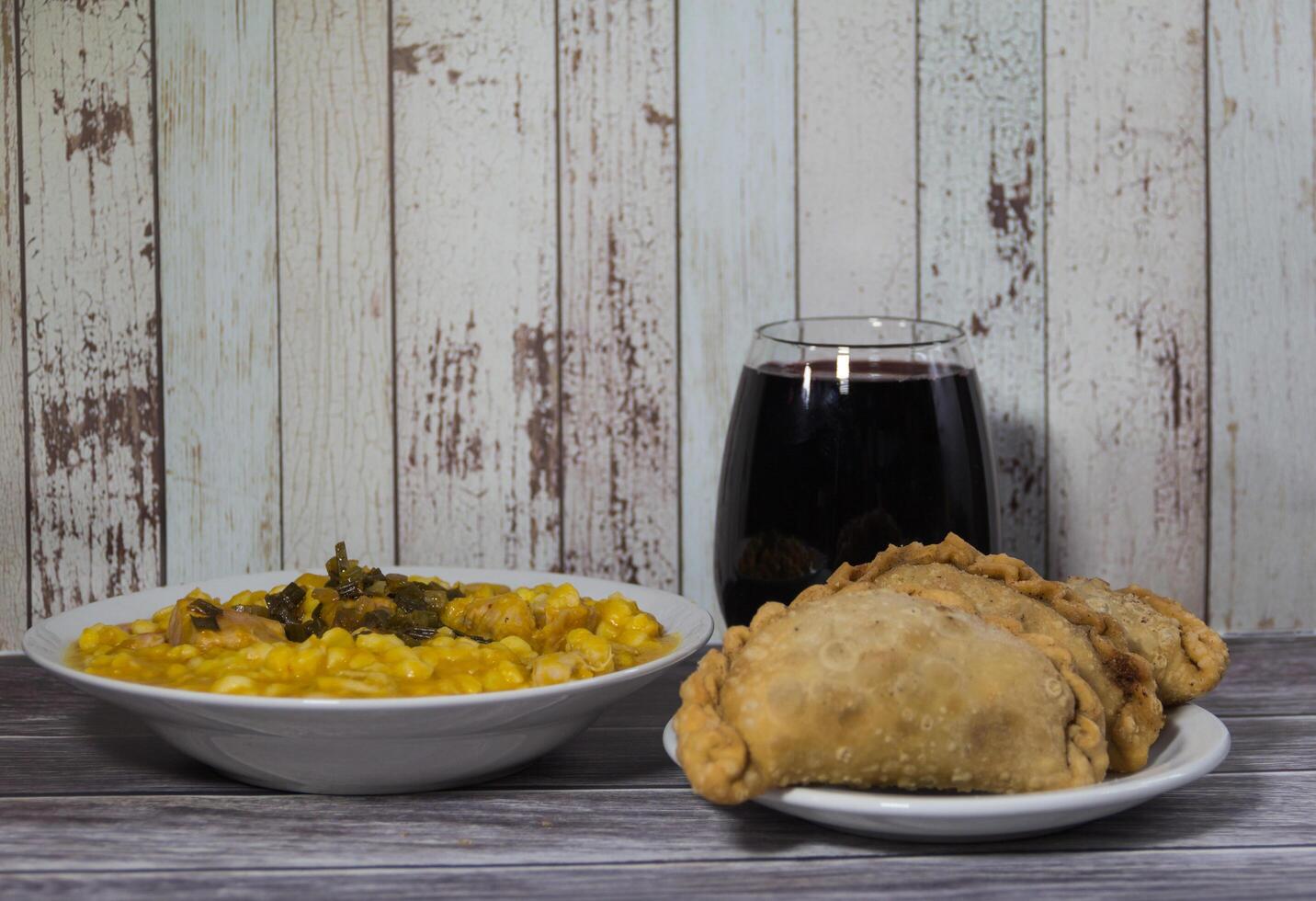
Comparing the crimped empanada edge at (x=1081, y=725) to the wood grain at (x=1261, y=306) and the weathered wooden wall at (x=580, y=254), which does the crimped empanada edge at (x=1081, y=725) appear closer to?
the weathered wooden wall at (x=580, y=254)

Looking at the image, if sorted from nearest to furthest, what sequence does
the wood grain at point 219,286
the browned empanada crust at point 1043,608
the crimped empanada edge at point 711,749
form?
the crimped empanada edge at point 711,749, the browned empanada crust at point 1043,608, the wood grain at point 219,286

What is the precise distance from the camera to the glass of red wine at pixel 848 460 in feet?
4.39

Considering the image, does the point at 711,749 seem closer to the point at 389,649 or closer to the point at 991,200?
the point at 389,649

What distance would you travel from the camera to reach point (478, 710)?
3.32 ft

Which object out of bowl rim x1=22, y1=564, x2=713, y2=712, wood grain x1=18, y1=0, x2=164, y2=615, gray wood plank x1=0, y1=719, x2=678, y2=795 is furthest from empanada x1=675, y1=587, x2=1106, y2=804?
wood grain x1=18, y1=0, x2=164, y2=615

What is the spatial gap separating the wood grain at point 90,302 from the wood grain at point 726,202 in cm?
66

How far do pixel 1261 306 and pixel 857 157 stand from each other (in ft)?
1.80

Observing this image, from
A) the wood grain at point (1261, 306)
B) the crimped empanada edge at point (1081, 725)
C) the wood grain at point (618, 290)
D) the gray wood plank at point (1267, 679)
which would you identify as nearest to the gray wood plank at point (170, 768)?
the crimped empanada edge at point (1081, 725)

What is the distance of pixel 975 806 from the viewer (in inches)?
35.5

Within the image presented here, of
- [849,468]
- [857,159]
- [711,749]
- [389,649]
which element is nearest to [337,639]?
[389,649]

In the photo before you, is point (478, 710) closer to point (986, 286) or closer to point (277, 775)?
point (277, 775)

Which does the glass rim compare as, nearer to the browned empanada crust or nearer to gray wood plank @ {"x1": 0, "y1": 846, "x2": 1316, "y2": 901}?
the browned empanada crust

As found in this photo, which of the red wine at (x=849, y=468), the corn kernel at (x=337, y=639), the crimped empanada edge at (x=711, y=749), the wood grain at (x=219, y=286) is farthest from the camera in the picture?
the wood grain at (x=219, y=286)

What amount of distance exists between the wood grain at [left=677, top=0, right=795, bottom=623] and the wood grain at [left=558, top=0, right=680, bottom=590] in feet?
0.07
